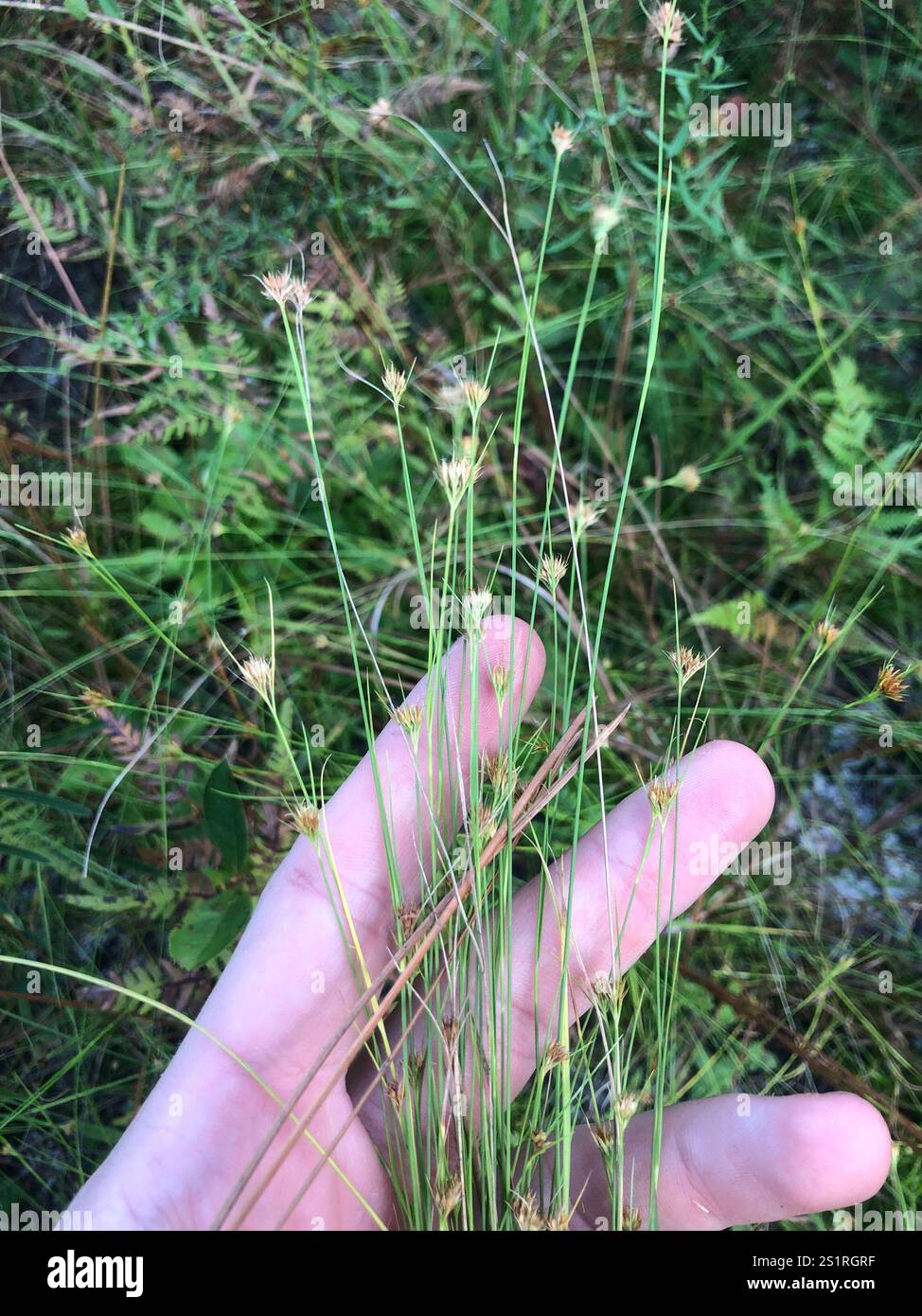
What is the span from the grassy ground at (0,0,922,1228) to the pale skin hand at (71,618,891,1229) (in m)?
0.23

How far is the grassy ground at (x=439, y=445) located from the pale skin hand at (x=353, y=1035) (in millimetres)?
227

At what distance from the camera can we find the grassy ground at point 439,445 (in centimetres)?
148

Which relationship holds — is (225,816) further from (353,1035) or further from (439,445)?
(439,445)

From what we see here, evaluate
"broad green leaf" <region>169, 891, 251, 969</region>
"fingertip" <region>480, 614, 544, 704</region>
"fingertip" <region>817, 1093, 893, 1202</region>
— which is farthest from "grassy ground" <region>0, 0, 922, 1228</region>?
"fingertip" <region>817, 1093, 893, 1202</region>

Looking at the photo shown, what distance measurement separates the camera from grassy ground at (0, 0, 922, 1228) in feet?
4.86

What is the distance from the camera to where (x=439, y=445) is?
1.58 m

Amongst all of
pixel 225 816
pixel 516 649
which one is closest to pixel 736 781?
pixel 516 649

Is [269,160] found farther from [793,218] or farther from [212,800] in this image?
[212,800]

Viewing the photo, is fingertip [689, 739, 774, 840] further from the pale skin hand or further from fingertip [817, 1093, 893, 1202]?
fingertip [817, 1093, 893, 1202]

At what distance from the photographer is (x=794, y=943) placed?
1.49 m

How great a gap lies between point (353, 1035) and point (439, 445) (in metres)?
0.92

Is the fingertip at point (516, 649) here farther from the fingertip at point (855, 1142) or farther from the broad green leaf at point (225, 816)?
the fingertip at point (855, 1142)

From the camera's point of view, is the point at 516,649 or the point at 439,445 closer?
the point at 516,649
